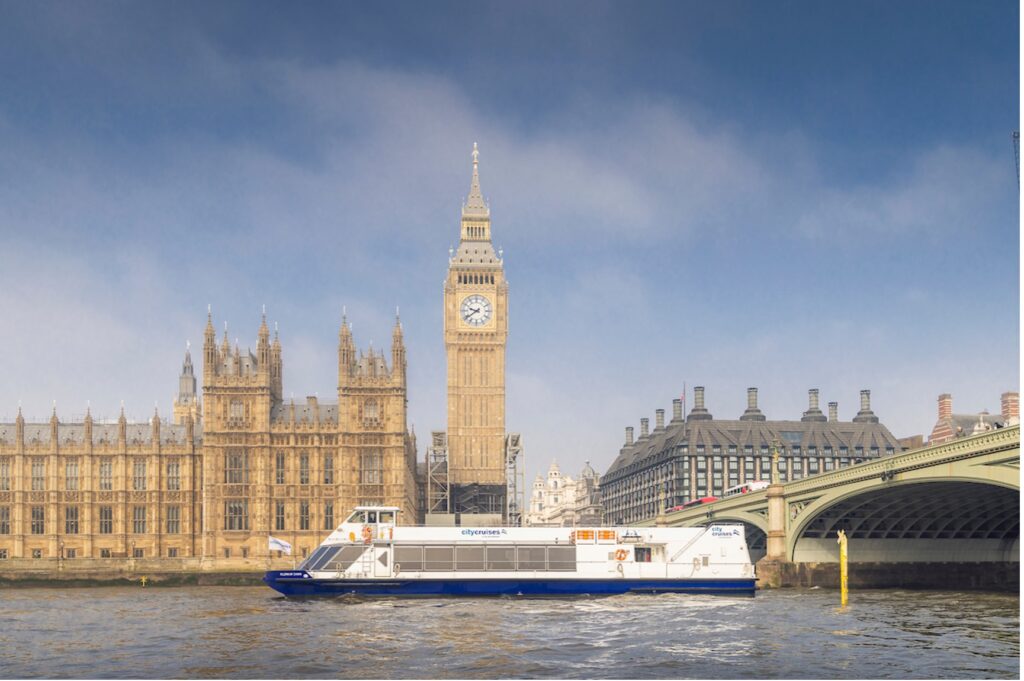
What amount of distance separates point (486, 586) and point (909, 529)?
40737 millimetres

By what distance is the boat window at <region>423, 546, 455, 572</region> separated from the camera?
7269 cm

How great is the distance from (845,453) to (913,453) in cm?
12163

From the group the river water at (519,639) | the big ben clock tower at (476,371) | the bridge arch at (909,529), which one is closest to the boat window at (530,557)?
the river water at (519,639)

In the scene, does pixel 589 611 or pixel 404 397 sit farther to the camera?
pixel 404 397

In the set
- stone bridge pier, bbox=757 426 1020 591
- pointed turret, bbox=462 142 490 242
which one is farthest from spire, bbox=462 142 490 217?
stone bridge pier, bbox=757 426 1020 591

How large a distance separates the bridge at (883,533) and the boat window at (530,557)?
2169cm

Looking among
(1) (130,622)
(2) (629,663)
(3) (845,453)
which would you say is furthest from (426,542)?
(3) (845,453)

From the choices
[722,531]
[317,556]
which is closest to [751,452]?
[722,531]

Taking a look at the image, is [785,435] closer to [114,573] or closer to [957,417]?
[957,417]

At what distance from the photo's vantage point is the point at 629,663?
38562 millimetres

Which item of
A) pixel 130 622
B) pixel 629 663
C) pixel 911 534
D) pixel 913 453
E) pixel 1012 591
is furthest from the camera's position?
pixel 911 534

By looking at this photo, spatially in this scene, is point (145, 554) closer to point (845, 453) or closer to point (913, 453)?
point (913, 453)

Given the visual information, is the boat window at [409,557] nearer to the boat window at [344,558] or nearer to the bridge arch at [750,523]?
the boat window at [344,558]

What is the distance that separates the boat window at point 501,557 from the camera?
7325cm
